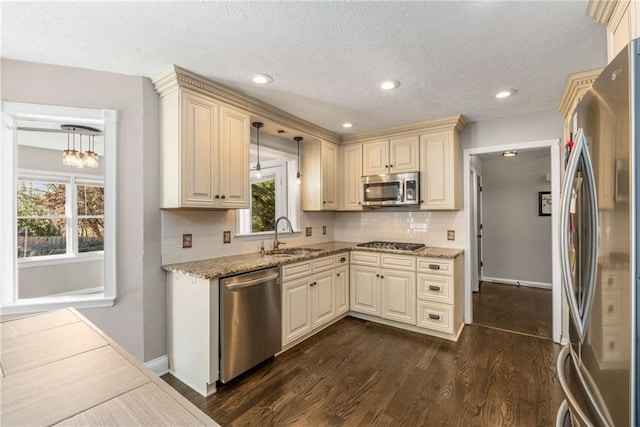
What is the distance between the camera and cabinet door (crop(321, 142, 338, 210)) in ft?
12.4

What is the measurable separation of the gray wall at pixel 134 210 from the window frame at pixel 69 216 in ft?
1.87

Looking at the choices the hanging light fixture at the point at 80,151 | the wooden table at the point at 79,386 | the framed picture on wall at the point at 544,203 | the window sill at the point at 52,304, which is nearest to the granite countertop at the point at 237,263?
the window sill at the point at 52,304

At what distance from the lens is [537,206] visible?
500 centimetres

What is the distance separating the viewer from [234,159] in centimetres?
260

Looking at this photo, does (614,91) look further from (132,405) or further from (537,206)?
(537,206)

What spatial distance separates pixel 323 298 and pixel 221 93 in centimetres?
227

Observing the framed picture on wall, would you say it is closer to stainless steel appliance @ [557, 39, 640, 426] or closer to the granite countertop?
the granite countertop

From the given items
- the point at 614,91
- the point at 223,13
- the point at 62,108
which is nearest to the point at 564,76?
the point at 614,91

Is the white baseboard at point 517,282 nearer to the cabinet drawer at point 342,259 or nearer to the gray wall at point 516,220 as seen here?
the gray wall at point 516,220

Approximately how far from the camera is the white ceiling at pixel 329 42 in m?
1.53

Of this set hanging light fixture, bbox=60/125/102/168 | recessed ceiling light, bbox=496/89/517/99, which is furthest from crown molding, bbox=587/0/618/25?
hanging light fixture, bbox=60/125/102/168

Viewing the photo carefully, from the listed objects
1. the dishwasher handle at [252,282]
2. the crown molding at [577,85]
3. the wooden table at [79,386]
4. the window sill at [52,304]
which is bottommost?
the window sill at [52,304]

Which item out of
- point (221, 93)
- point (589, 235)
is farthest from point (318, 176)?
point (589, 235)

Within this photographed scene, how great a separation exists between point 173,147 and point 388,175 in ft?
7.97
